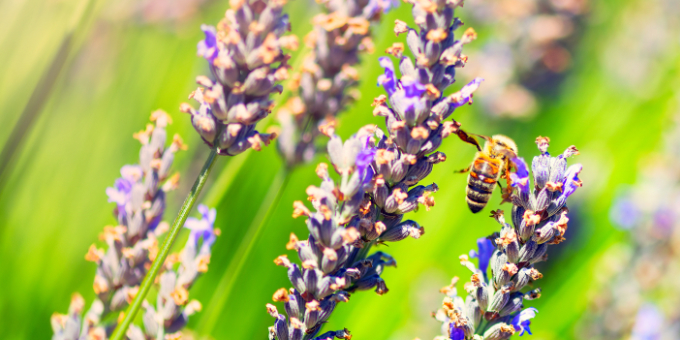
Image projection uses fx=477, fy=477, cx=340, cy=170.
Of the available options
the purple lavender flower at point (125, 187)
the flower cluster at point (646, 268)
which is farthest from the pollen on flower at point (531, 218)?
the flower cluster at point (646, 268)

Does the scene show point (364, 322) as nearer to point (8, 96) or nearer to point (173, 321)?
point (173, 321)

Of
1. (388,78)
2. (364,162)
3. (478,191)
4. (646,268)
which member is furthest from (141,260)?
(646,268)

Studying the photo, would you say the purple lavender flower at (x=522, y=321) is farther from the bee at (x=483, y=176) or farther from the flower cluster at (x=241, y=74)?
the flower cluster at (x=241, y=74)

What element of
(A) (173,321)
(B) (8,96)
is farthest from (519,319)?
(B) (8,96)

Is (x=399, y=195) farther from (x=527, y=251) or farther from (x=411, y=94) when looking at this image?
(x=527, y=251)

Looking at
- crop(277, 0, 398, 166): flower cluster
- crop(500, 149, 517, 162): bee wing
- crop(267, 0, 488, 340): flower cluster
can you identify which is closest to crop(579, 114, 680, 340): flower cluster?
crop(500, 149, 517, 162): bee wing

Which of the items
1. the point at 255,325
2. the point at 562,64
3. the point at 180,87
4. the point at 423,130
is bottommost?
the point at 255,325
